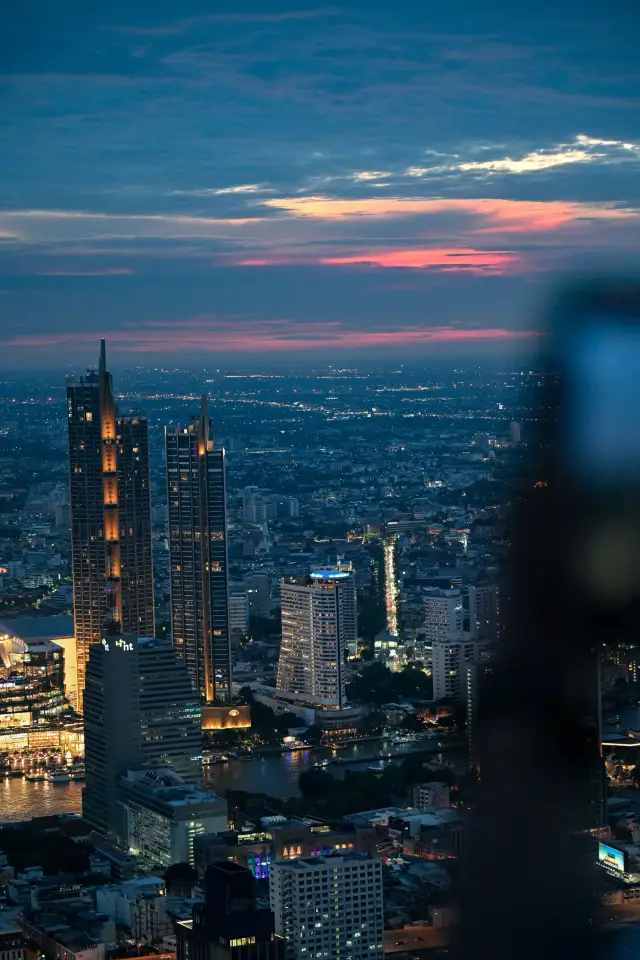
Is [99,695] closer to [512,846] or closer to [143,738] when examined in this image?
[143,738]

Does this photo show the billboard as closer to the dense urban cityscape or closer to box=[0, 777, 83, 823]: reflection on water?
the dense urban cityscape

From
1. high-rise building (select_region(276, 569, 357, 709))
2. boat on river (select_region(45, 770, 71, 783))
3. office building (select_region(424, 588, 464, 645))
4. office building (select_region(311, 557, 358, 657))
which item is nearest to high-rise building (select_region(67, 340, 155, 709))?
high-rise building (select_region(276, 569, 357, 709))

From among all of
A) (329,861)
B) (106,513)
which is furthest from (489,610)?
(106,513)

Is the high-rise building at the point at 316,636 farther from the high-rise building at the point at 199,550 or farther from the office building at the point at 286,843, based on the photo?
the office building at the point at 286,843

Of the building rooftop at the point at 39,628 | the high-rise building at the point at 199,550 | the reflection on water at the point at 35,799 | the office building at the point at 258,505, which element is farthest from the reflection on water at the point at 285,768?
the office building at the point at 258,505

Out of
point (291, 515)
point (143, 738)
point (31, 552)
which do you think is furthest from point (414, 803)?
point (291, 515)

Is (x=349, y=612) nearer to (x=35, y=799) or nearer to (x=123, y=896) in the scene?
(x=35, y=799)
